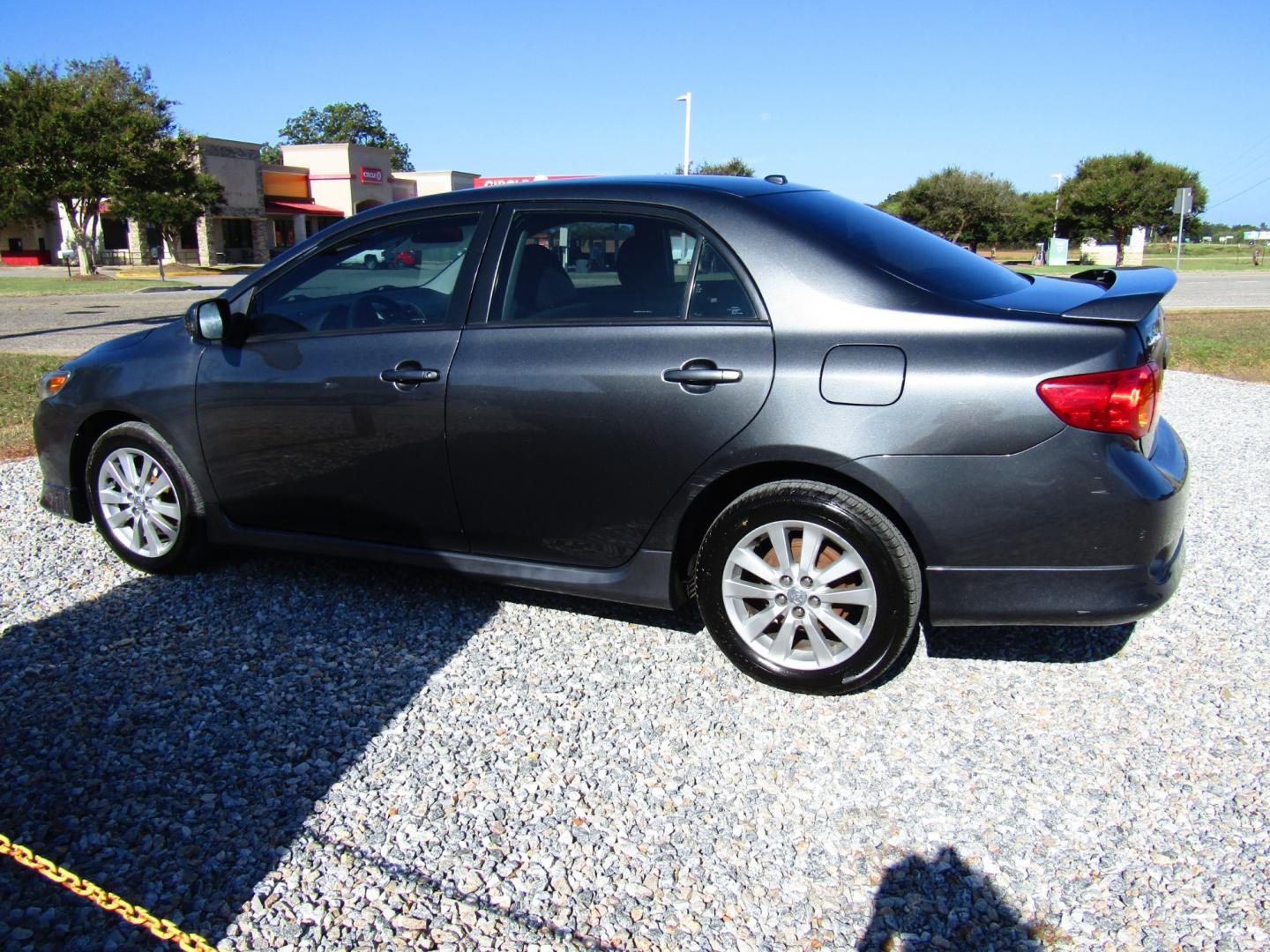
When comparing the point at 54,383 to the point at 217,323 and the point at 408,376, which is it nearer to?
the point at 217,323

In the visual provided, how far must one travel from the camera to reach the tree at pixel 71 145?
33.4 metres

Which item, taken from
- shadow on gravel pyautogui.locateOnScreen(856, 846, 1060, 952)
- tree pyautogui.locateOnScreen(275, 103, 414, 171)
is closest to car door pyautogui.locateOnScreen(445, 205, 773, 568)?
shadow on gravel pyautogui.locateOnScreen(856, 846, 1060, 952)

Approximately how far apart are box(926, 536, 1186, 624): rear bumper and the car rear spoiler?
2.55 ft

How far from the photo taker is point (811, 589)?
343 cm

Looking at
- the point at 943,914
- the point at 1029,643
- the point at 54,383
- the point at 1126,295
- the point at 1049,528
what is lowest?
the point at 943,914

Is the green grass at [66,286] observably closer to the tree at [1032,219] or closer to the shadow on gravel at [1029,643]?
the shadow on gravel at [1029,643]

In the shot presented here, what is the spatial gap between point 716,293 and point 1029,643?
1.90 metres

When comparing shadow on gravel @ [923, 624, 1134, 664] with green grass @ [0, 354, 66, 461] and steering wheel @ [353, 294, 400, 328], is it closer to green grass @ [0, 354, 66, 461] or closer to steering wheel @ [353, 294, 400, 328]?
steering wheel @ [353, 294, 400, 328]

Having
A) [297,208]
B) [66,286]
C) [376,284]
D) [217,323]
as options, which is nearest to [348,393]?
[376,284]

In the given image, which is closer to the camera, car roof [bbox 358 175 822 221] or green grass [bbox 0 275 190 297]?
car roof [bbox 358 175 822 221]

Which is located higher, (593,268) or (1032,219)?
(1032,219)

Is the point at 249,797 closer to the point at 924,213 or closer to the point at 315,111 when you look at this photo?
the point at 924,213

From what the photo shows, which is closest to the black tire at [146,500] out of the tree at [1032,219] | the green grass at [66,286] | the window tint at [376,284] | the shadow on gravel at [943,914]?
the window tint at [376,284]

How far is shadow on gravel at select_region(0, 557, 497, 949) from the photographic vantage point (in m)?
2.59
